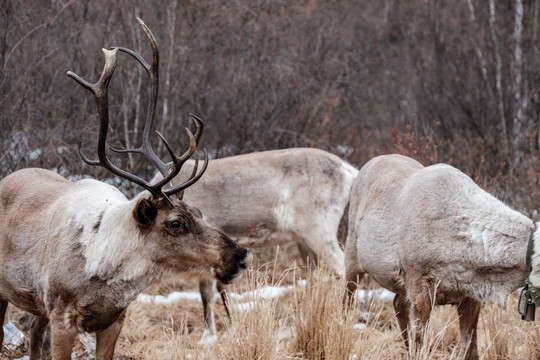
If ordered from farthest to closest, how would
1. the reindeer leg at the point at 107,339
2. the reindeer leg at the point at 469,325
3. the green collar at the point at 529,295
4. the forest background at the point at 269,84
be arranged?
the forest background at the point at 269,84, the reindeer leg at the point at 469,325, the reindeer leg at the point at 107,339, the green collar at the point at 529,295

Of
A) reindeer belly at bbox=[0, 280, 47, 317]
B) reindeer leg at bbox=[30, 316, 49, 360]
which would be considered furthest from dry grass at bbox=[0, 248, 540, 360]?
reindeer belly at bbox=[0, 280, 47, 317]

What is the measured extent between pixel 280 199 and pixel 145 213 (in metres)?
3.59

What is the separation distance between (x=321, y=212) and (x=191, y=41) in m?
4.26

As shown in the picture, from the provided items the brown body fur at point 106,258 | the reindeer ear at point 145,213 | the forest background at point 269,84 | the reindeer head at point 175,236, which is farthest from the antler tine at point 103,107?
the forest background at point 269,84

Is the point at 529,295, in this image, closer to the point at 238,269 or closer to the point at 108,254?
the point at 238,269

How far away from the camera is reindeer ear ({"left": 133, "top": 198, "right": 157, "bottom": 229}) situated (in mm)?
4223

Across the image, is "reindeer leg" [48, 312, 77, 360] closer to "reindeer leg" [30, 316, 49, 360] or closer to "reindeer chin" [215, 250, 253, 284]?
"reindeer chin" [215, 250, 253, 284]

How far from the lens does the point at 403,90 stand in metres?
16.2

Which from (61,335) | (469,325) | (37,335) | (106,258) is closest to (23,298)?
(61,335)

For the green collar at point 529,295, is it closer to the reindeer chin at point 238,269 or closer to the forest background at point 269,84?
the reindeer chin at point 238,269

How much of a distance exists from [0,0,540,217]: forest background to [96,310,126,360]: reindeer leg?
3.10 metres

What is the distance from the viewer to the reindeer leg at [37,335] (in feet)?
17.3

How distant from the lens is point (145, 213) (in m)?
4.25

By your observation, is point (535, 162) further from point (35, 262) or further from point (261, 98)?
point (35, 262)
